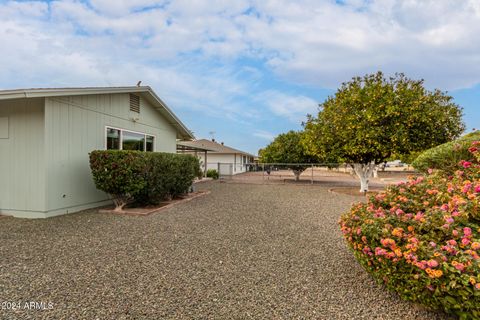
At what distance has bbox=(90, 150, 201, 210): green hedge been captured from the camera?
649 cm

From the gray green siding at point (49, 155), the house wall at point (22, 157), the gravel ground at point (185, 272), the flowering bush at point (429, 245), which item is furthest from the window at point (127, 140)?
the flowering bush at point (429, 245)

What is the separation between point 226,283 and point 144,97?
8.64 meters

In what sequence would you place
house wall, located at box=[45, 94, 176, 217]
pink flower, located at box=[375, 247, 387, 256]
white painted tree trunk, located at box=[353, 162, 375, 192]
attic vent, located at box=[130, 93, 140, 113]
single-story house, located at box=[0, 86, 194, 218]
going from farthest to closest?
white painted tree trunk, located at box=[353, 162, 375, 192] → attic vent, located at box=[130, 93, 140, 113] → house wall, located at box=[45, 94, 176, 217] → single-story house, located at box=[0, 86, 194, 218] → pink flower, located at box=[375, 247, 387, 256]

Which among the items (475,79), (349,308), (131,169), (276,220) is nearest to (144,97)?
(131,169)

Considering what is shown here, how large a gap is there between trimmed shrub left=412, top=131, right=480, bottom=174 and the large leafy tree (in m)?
5.83

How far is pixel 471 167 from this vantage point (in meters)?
3.57

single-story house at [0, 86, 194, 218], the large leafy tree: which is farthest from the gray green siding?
the large leafy tree

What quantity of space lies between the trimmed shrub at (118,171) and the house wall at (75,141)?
29.6 inches

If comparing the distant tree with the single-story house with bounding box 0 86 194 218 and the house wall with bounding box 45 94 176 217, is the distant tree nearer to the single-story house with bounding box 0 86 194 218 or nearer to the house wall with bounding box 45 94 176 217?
the house wall with bounding box 45 94 176 217

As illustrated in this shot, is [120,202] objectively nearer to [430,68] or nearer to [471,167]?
[471,167]

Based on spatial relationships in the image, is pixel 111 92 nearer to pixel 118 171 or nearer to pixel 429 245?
pixel 118 171

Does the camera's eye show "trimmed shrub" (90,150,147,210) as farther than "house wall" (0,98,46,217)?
Yes

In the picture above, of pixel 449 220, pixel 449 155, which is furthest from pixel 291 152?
pixel 449 220

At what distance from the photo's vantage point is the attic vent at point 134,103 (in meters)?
9.22
